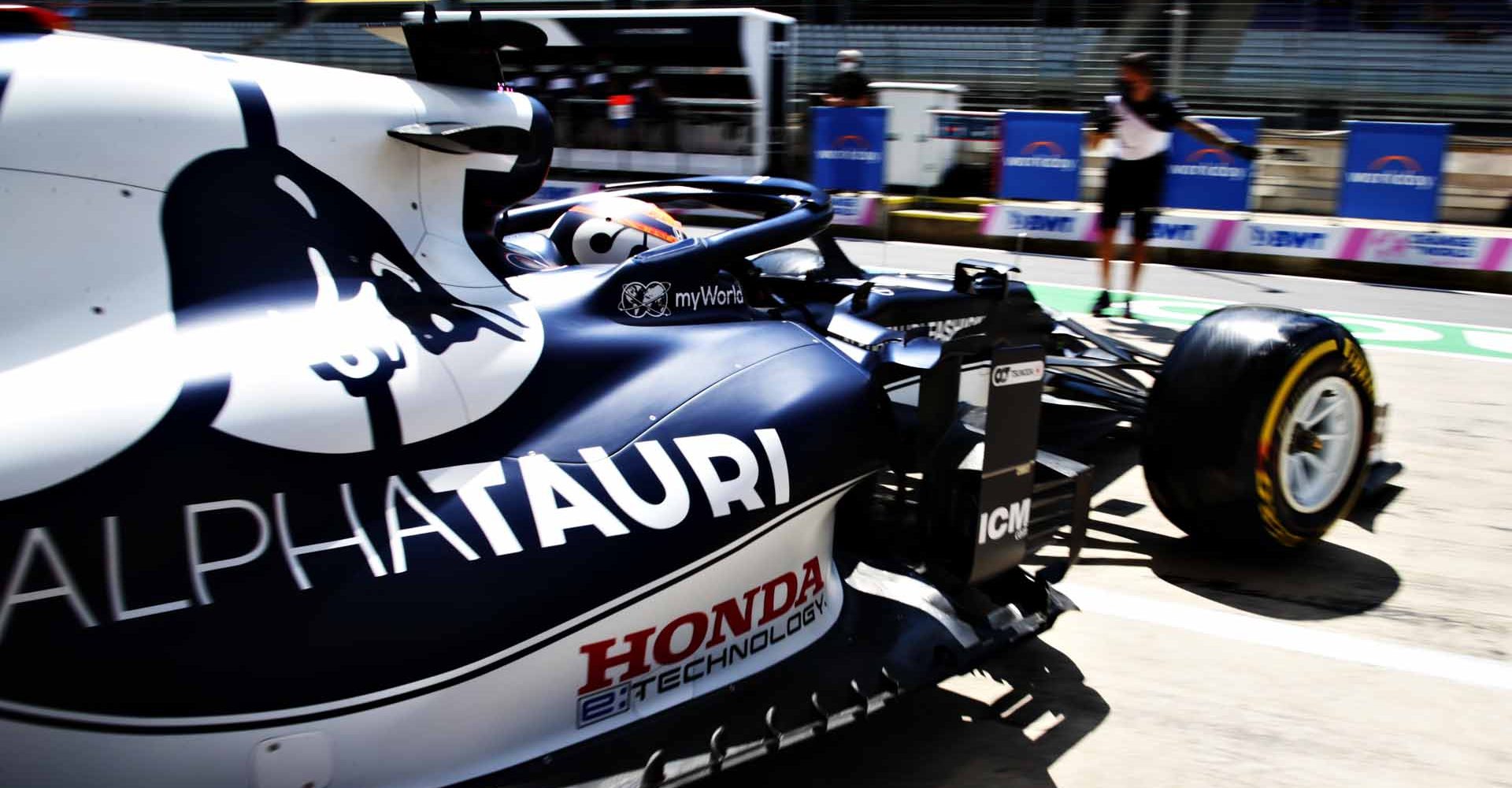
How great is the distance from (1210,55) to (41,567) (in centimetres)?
1536

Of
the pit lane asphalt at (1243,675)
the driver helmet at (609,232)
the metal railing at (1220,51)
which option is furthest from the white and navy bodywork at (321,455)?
the metal railing at (1220,51)

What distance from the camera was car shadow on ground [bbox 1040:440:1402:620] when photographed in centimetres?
353

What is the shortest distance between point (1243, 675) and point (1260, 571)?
2.36 ft

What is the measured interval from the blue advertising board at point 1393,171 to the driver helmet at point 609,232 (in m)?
9.09

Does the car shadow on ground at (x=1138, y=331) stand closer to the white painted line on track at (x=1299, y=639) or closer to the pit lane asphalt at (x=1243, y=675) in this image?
the pit lane asphalt at (x=1243, y=675)

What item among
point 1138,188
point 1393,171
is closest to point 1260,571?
point 1138,188

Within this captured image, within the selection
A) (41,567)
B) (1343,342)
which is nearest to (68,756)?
(41,567)

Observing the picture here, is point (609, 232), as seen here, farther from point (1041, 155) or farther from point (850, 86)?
point (850, 86)

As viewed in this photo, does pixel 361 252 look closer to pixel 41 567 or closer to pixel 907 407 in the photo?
pixel 41 567

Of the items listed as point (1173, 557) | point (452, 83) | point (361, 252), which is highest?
point (452, 83)

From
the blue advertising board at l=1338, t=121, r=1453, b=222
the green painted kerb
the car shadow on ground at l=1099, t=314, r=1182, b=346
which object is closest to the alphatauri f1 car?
the car shadow on ground at l=1099, t=314, r=1182, b=346

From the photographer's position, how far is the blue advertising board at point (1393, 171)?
10344mm

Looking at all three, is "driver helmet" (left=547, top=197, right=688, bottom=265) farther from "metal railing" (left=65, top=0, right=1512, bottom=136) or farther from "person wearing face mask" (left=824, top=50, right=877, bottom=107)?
"metal railing" (left=65, top=0, right=1512, bottom=136)

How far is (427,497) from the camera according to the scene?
6.82ft
